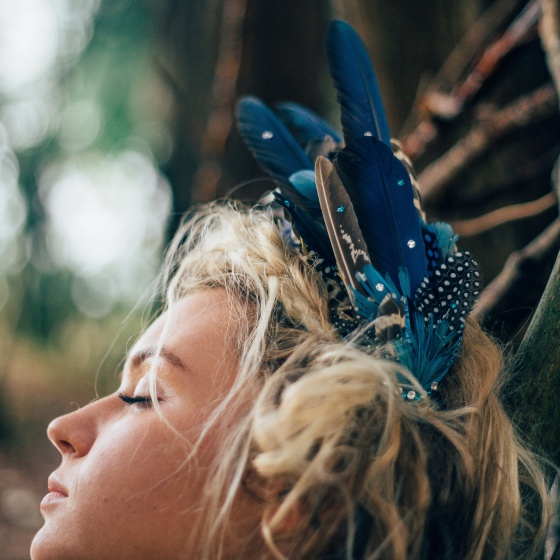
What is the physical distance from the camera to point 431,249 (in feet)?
3.01

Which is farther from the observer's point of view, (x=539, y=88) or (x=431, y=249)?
(x=539, y=88)

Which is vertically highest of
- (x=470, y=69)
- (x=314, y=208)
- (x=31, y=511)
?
(x=470, y=69)

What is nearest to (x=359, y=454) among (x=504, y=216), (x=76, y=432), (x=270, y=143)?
(x=76, y=432)

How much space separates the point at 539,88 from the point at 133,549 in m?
1.25

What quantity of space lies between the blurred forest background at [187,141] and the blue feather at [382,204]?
1.22ft

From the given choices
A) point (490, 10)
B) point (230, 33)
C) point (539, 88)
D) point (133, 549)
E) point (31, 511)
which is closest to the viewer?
point (133, 549)

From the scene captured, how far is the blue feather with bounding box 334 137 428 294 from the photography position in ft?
2.78

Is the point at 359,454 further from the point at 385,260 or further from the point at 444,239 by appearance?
the point at 444,239

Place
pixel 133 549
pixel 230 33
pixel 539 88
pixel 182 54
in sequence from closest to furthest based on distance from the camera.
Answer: pixel 133 549 < pixel 539 88 < pixel 230 33 < pixel 182 54

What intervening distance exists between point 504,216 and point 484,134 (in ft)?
0.68

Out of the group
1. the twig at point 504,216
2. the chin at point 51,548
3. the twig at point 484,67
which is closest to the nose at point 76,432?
the chin at point 51,548

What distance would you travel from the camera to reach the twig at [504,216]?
4.32ft

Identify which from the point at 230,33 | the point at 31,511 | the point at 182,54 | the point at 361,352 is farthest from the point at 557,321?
the point at 31,511

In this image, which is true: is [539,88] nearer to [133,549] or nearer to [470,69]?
[470,69]
